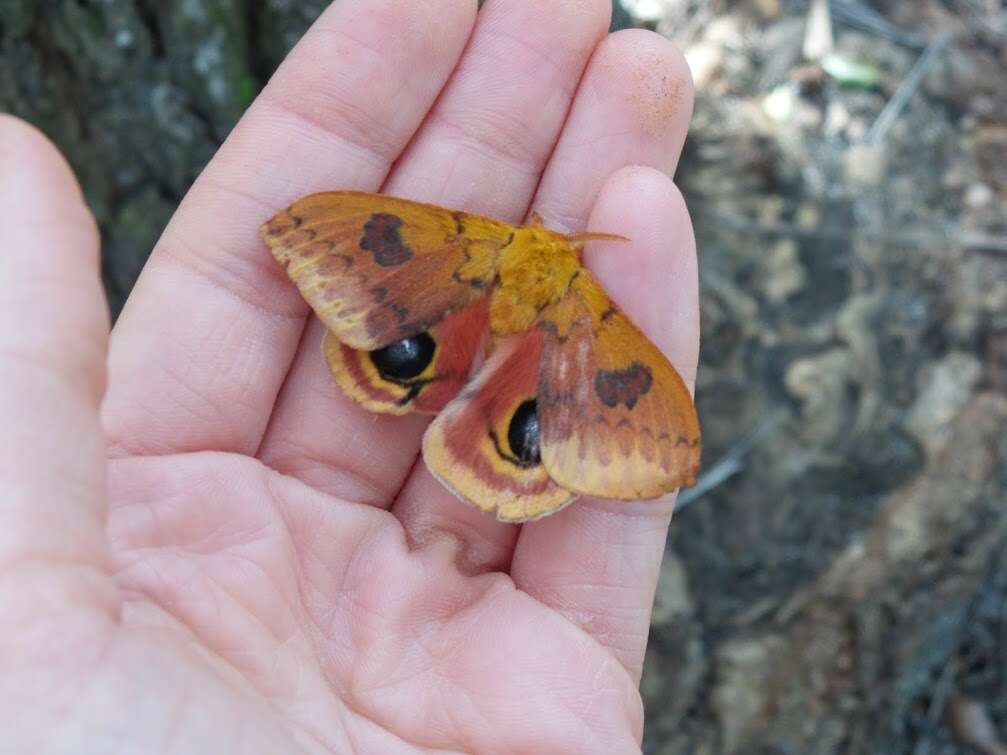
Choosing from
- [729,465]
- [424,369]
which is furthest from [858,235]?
[424,369]

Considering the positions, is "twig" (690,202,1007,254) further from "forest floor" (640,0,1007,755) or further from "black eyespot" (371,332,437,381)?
"black eyespot" (371,332,437,381)

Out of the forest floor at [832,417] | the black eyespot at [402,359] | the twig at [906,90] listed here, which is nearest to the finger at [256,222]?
the black eyespot at [402,359]

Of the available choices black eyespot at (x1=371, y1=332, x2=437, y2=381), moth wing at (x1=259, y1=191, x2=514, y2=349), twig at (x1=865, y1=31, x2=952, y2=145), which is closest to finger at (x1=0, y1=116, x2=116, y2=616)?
moth wing at (x1=259, y1=191, x2=514, y2=349)

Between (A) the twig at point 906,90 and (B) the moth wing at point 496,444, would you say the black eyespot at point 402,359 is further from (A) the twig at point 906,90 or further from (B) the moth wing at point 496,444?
(A) the twig at point 906,90

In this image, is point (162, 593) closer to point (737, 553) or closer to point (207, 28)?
point (207, 28)

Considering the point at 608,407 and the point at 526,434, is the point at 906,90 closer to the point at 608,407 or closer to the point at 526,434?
the point at 608,407

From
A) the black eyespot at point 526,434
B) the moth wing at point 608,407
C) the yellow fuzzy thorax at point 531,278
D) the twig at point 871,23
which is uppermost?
A: the yellow fuzzy thorax at point 531,278
